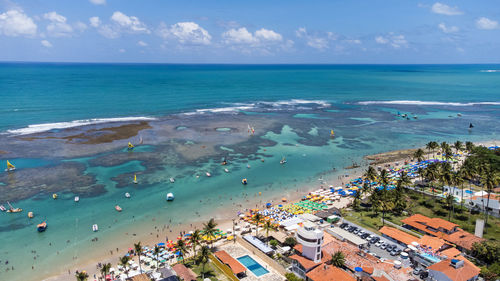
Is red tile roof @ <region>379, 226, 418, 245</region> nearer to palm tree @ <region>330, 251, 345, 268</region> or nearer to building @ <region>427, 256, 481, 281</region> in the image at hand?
building @ <region>427, 256, 481, 281</region>

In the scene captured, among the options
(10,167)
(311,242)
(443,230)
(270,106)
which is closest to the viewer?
(311,242)

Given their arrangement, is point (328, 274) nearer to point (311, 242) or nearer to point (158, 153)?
point (311, 242)

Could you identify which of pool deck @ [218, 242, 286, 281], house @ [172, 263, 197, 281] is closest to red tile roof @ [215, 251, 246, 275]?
pool deck @ [218, 242, 286, 281]

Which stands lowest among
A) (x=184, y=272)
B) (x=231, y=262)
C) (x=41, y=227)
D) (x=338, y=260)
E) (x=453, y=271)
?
(x=41, y=227)

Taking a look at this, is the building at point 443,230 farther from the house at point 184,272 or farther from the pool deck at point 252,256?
the house at point 184,272

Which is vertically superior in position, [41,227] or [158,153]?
[158,153]

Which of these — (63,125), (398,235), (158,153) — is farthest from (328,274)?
(63,125)

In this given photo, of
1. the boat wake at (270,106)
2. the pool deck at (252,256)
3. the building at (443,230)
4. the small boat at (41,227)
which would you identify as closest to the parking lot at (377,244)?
the building at (443,230)
